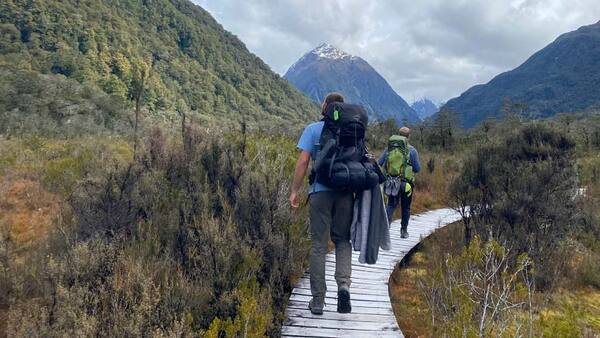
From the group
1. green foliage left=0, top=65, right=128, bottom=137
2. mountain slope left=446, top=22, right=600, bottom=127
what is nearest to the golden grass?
green foliage left=0, top=65, right=128, bottom=137

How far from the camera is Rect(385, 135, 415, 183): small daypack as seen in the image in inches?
262

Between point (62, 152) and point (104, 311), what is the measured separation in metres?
7.85

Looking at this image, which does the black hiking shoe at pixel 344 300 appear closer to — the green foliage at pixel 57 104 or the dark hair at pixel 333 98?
the dark hair at pixel 333 98

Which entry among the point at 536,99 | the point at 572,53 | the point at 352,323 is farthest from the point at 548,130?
the point at 572,53

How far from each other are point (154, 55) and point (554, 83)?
143710 mm

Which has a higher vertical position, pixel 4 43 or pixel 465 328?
pixel 4 43

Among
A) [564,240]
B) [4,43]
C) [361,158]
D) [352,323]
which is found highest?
[4,43]

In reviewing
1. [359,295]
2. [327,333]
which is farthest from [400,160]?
[327,333]

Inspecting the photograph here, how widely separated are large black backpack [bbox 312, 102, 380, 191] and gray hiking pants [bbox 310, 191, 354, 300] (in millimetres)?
174

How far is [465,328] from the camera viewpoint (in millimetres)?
2330

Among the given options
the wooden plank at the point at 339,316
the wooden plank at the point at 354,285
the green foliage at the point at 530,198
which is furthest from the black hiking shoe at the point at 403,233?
the wooden plank at the point at 339,316

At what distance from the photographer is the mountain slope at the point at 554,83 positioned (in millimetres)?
136500

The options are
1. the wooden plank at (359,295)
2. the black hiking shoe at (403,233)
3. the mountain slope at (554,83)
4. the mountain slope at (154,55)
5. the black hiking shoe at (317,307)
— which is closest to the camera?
the black hiking shoe at (317,307)

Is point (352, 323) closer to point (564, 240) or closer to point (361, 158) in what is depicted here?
point (361, 158)
